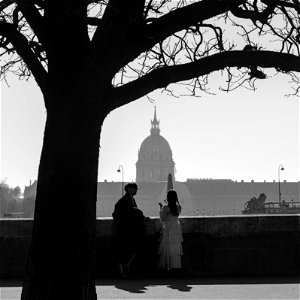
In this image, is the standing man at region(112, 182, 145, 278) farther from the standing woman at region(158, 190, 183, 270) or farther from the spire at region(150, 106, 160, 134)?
the spire at region(150, 106, 160, 134)

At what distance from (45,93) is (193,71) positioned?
1040 millimetres

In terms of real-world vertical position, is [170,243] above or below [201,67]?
below

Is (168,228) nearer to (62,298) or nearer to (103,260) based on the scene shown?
(103,260)

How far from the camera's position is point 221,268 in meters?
8.40

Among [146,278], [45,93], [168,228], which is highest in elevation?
[45,93]

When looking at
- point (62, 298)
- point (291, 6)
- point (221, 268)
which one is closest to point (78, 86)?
point (62, 298)

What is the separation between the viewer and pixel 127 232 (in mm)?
8109

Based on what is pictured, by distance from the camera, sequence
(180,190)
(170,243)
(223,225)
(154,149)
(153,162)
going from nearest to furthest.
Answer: (170,243) < (223,225) < (180,190) < (153,162) < (154,149)

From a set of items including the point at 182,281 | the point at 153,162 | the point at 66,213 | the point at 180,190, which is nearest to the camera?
the point at 66,213

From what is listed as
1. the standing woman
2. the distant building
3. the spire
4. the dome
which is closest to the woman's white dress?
the standing woman

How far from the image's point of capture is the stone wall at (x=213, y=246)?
8.29 m

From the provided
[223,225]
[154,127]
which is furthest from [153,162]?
[223,225]

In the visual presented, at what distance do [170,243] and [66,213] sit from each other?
3.64 meters

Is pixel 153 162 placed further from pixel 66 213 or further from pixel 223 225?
pixel 66 213
